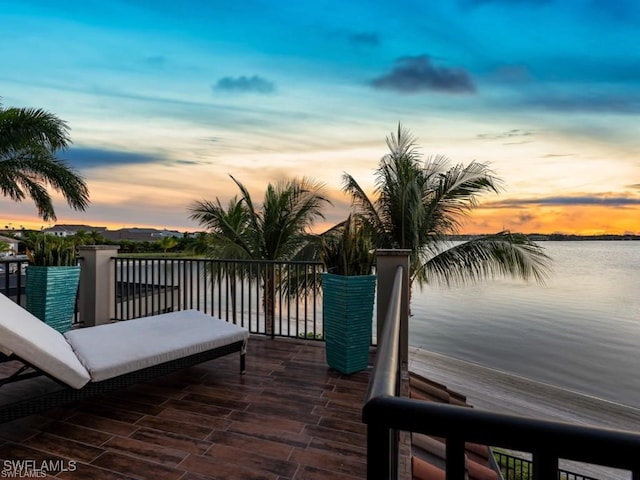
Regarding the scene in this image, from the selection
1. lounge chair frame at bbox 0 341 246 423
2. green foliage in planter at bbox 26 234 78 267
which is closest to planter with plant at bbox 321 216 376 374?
lounge chair frame at bbox 0 341 246 423

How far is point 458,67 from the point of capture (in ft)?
29.8

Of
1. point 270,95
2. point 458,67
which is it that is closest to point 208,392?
point 270,95

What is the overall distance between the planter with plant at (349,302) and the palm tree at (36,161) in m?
9.68

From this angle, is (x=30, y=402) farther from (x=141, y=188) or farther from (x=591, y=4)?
(x=591, y=4)

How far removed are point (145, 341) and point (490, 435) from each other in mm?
3172

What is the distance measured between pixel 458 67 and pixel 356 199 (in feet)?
Result: 12.8

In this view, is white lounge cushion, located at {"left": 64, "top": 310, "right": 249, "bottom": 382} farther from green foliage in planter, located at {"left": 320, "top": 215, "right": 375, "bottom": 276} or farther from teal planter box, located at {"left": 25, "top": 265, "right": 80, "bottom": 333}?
teal planter box, located at {"left": 25, "top": 265, "right": 80, "bottom": 333}

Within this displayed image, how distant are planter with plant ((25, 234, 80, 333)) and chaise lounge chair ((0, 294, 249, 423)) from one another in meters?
1.10

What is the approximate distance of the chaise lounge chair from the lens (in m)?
2.43

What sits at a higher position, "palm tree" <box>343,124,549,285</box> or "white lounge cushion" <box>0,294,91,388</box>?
"palm tree" <box>343,124,549,285</box>

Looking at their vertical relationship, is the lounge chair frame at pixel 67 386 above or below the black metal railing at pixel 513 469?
above

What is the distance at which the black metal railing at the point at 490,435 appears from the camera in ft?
2.19

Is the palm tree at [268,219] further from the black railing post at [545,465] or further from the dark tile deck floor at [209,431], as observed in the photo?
the black railing post at [545,465]

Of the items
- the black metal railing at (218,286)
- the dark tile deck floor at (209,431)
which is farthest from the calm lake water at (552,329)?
the dark tile deck floor at (209,431)
